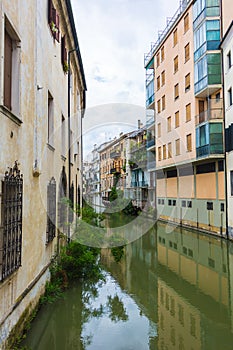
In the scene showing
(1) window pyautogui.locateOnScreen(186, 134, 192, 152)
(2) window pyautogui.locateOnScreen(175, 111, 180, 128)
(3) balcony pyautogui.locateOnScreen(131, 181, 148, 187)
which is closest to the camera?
(1) window pyautogui.locateOnScreen(186, 134, 192, 152)

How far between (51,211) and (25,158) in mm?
3240

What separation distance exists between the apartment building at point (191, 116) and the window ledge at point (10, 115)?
1539 cm

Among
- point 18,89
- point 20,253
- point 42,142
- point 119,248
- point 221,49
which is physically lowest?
point 119,248

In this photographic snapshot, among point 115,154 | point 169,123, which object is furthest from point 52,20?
point 115,154

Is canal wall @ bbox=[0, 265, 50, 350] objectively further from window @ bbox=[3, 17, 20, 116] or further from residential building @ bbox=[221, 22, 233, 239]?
residential building @ bbox=[221, 22, 233, 239]

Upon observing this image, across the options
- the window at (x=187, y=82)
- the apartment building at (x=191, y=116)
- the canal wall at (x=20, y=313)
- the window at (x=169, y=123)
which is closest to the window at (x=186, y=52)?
the apartment building at (x=191, y=116)

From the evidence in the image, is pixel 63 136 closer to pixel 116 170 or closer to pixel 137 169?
pixel 137 169

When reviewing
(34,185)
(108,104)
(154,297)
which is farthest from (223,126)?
(34,185)

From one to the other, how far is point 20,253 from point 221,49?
18.1 m

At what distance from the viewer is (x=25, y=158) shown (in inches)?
247

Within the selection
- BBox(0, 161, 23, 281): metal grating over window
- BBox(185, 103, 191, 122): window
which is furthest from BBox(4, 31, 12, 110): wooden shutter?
BBox(185, 103, 191, 122): window

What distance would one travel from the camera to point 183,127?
78.9ft

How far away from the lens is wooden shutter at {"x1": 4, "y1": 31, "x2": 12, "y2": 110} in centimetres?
549

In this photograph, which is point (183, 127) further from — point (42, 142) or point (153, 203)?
point (42, 142)
